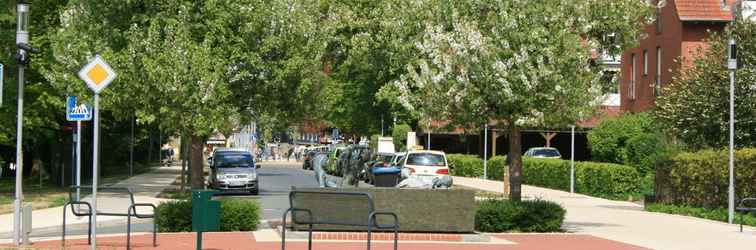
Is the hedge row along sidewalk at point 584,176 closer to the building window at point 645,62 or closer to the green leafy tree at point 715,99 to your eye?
the green leafy tree at point 715,99

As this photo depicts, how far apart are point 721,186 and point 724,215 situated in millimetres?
1072

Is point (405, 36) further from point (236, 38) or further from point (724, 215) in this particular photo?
point (724, 215)

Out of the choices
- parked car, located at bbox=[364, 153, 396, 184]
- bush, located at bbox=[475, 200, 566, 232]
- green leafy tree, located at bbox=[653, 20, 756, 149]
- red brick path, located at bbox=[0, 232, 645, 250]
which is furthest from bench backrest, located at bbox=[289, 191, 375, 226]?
parked car, located at bbox=[364, 153, 396, 184]

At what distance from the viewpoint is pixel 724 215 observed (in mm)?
26531

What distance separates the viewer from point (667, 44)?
46969 millimetres

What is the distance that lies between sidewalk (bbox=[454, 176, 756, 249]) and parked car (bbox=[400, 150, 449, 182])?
9028 millimetres

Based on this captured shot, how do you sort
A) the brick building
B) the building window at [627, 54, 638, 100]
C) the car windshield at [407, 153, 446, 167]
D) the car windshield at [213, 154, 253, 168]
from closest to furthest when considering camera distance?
the car windshield at [213, 154, 253, 168]
the car windshield at [407, 153, 446, 167]
the brick building
the building window at [627, 54, 638, 100]

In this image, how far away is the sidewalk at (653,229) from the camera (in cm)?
1916

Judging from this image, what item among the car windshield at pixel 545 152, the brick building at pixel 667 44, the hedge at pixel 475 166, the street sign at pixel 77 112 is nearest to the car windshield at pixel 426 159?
the brick building at pixel 667 44

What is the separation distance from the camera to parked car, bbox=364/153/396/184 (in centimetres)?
4824

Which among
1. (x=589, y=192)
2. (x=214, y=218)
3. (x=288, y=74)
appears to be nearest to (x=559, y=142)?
(x=589, y=192)

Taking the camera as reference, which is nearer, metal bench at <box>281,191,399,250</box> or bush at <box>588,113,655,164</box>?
metal bench at <box>281,191,399,250</box>

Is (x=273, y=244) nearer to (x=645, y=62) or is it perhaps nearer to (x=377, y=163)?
(x=377, y=163)

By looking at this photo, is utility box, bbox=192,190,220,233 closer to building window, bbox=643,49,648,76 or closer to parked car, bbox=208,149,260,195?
parked car, bbox=208,149,260,195
